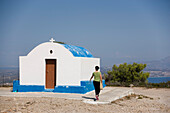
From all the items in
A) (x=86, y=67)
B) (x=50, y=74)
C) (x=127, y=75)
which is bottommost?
(x=127, y=75)

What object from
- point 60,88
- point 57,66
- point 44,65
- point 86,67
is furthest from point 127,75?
point 44,65

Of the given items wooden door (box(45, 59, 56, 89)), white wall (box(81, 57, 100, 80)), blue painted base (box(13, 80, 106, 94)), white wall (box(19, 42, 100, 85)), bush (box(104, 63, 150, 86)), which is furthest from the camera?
bush (box(104, 63, 150, 86))

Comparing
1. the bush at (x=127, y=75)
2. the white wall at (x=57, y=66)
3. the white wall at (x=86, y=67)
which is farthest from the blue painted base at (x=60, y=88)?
the bush at (x=127, y=75)

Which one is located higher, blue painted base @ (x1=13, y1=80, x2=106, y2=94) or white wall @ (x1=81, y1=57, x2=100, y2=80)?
white wall @ (x1=81, y1=57, x2=100, y2=80)

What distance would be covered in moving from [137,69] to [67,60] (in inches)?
442

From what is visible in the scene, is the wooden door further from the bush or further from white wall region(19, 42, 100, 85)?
the bush

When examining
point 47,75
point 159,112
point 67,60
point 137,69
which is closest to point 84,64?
point 67,60

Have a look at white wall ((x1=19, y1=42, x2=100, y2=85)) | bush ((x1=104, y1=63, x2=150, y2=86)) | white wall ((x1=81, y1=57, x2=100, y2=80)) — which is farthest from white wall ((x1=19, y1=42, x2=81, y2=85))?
bush ((x1=104, y1=63, x2=150, y2=86))

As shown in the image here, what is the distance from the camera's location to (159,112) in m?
10.1

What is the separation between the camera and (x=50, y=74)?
15555 mm

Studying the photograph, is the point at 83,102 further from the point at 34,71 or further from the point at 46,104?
the point at 34,71

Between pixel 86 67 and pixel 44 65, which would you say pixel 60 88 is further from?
pixel 86 67

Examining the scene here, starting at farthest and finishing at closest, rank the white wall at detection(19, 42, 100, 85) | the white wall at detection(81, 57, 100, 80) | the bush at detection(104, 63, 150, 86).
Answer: the bush at detection(104, 63, 150, 86)
the white wall at detection(81, 57, 100, 80)
the white wall at detection(19, 42, 100, 85)

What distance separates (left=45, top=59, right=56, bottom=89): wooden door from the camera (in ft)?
50.8
